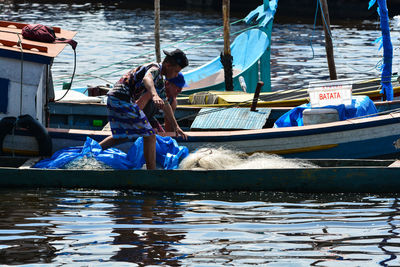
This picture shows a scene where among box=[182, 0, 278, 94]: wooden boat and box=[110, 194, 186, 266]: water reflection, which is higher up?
box=[182, 0, 278, 94]: wooden boat

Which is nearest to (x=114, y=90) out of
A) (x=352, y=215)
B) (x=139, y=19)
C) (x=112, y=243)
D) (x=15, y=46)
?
(x=15, y=46)

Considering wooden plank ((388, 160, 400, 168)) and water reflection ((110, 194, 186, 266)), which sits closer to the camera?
water reflection ((110, 194, 186, 266))

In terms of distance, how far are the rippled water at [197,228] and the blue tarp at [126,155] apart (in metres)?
0.46

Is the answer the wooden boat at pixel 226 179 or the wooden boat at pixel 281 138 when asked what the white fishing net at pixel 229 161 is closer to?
the wooden boat at pixel 226 179

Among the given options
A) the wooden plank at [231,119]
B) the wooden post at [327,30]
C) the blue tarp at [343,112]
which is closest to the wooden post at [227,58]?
the wooden post at [327,30]

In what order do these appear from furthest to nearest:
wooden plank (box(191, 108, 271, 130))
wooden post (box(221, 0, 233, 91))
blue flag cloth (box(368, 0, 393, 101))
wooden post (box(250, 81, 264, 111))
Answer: wooden post (box(221, 0, 233, 91)) < blue flag cloth (box(368, 0, 393, 101)) < wooden post (box(250, 81, 264, 111)) < wooden plank (box(191, 108, 271, 130))

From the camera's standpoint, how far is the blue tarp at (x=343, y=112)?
34.6 ft

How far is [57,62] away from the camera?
2488cm

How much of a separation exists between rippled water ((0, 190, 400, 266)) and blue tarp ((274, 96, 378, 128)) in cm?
191

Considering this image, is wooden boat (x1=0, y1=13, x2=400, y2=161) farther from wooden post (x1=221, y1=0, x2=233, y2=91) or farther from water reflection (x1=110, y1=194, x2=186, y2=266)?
wooden post (x1=221, y1=0, x2=233, y2=91)

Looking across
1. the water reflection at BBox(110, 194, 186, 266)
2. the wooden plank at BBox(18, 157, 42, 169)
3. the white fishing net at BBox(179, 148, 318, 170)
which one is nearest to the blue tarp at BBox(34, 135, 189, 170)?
the wooden plank at BBox(18, 157, 42, 169)

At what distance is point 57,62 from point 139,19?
53.7 feet

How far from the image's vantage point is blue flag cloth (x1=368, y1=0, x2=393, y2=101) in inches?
498

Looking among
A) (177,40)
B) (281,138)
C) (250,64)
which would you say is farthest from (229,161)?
(177,40)
